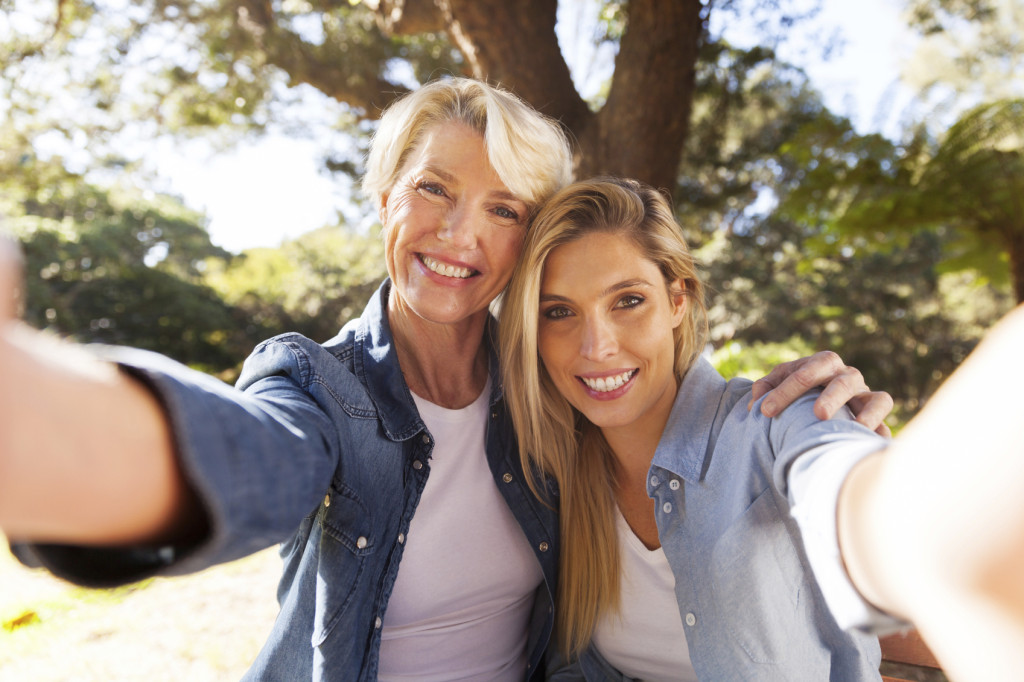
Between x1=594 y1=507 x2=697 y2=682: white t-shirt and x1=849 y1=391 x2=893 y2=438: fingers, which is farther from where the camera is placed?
x1=594 y1=507 x2=697 y2=682: white t-shirt

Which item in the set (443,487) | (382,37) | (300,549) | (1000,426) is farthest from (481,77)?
(1000,426)

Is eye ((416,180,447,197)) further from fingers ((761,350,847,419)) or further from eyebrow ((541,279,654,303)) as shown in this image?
fingers ((761,350,847,419))

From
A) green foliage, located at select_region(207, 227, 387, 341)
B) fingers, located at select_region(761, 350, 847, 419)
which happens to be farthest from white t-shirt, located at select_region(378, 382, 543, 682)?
green foliage, located at select_region(207, 227, 387, 341)

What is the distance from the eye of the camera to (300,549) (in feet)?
5.48

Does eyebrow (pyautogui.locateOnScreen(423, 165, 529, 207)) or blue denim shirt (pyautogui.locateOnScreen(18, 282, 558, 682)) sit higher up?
eyebrow (pyautogui.locateOnScreen(423, 165, 529, 207))

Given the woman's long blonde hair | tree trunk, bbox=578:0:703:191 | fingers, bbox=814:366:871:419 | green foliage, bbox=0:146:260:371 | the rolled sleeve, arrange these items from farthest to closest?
green foliage, bbox=0:146:260:371 < tree trunk, bbox=578:0:703:191 < the woman's long blonde hair < fingers, bbox=814:366:871:419 < the rolled sleeve

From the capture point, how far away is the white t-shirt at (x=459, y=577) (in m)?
1.79

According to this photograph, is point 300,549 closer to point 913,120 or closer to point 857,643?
point 857,643

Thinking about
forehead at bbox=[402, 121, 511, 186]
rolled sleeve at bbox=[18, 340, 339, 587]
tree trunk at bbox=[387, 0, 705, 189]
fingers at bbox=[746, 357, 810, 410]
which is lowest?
rolled sleeve at bbox=[18, 340, 339, 587]

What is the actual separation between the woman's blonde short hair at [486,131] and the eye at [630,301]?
1.49ft

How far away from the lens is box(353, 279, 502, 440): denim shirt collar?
1722mm

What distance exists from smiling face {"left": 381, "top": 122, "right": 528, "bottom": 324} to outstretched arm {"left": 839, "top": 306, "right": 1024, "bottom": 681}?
1486 mm

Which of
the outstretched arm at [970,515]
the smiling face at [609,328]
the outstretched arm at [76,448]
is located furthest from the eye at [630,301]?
the outstretched arm at [76,448]

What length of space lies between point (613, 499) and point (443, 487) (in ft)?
1.78
